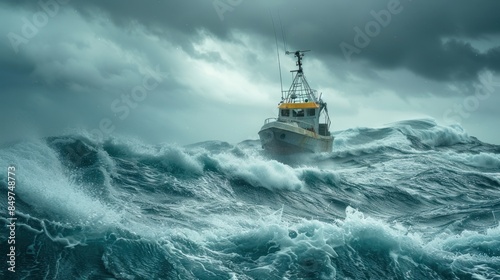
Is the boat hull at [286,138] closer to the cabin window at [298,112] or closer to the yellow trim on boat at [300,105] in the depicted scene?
the cabin window at [298,112]

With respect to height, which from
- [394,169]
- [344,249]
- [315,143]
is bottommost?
[344,249]

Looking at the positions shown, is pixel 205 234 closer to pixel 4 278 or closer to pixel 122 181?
pixel 4 278

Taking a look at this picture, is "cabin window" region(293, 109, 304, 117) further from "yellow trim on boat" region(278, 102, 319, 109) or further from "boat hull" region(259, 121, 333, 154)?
"boat hull" region(259, 121, 333, 154)

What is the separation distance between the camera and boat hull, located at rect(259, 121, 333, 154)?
2652 cm

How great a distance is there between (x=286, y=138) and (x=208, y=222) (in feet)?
62.7

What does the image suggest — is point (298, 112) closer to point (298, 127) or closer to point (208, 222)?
point (298, 127)

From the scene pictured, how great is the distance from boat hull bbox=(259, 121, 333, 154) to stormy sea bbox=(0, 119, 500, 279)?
10941 millimetres

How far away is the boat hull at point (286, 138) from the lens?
26516 mm

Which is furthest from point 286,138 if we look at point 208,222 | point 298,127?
Result: point 208,222

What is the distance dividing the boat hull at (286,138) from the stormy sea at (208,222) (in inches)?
431

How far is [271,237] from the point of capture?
693 cm

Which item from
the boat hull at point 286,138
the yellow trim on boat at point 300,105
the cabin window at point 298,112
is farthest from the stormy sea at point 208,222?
the yellow trim on boat at point 300,105

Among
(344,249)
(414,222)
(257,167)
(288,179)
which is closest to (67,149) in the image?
(257,167)

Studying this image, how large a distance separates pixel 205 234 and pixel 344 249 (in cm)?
276
